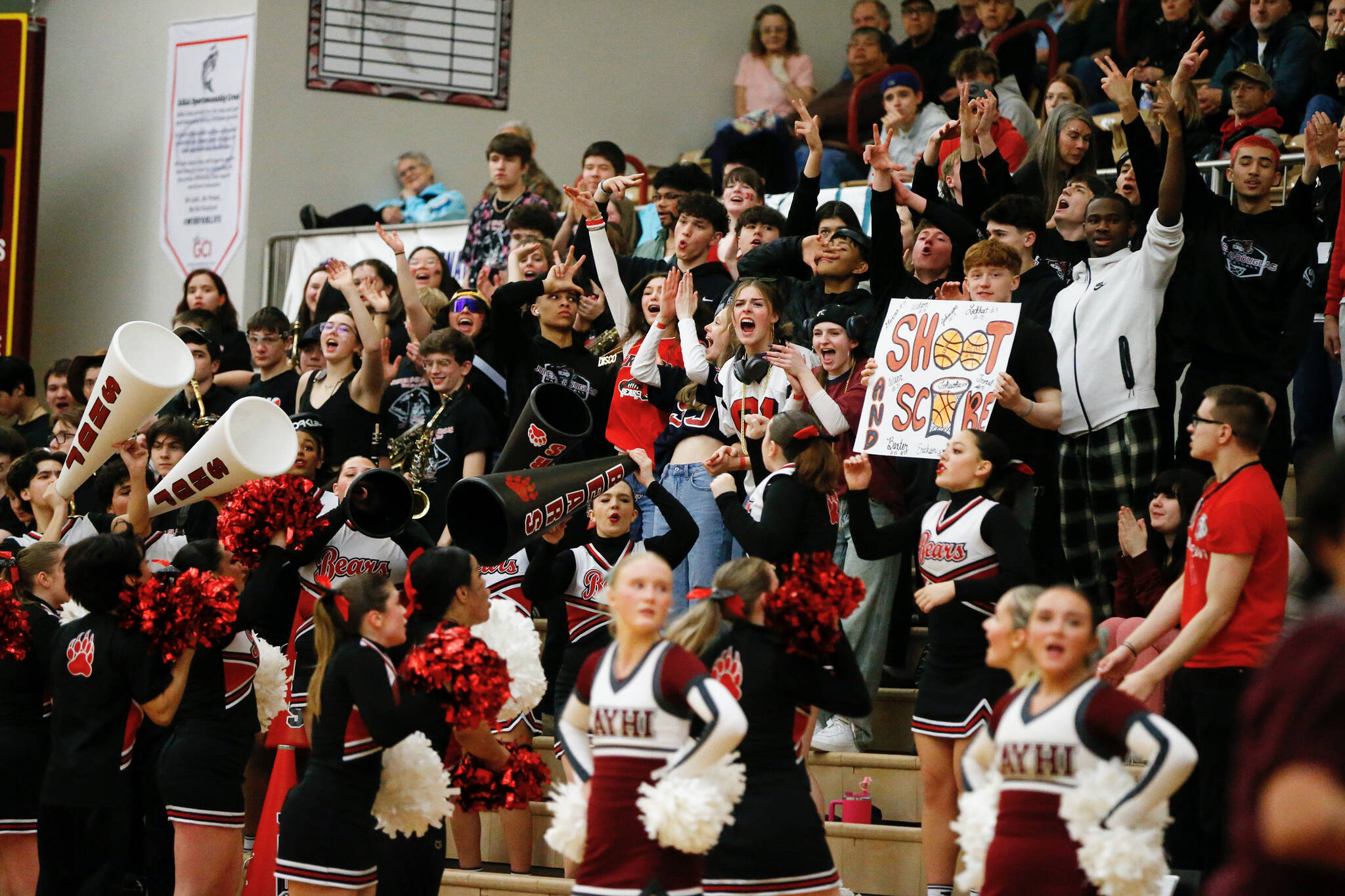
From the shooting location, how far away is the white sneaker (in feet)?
20.6

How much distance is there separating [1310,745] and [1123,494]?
4.25m

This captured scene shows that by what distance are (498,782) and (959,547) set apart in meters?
1.65

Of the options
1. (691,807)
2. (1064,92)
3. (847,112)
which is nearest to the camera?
(691,807)

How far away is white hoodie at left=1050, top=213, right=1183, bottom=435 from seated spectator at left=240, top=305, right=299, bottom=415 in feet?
13.3

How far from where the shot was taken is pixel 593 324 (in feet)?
26.7

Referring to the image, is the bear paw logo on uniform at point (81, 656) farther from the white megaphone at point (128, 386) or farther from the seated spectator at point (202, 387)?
the seated spectator at point (202, 387)

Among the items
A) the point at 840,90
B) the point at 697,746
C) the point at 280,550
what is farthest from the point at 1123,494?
the point at 840,90

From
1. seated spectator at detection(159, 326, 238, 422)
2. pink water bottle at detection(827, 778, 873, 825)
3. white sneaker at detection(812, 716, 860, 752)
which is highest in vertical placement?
seated spectator at detection(159, 326, 238, 422)

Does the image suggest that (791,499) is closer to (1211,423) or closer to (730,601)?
(730,601)

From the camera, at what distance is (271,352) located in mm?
8445

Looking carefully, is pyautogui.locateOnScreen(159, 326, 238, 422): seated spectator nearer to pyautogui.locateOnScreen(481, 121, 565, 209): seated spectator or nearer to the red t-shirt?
pyautogui.locateOnScreen(481, 121, 565, 209): seated spectator

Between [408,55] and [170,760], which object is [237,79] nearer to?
[408,55]

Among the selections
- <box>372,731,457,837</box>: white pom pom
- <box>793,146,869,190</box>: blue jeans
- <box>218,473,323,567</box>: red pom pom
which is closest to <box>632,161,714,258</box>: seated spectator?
<box>793,146,869,190</box>: blue jeans

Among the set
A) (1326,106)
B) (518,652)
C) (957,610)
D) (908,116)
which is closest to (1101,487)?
(957,610)
